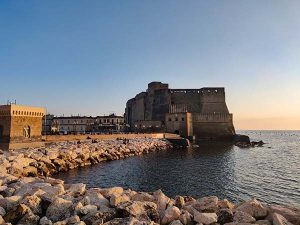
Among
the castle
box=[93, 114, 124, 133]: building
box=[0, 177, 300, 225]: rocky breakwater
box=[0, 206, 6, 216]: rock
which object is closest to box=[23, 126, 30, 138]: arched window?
box=[0, 177, 300, 225]: rocky breakwater

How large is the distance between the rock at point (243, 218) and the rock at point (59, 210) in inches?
166

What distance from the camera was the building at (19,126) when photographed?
77.6 feet

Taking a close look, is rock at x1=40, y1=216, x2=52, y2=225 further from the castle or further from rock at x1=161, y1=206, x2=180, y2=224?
the castle

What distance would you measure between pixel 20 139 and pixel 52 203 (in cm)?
1920

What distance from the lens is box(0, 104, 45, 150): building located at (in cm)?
2364

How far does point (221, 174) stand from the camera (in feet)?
72.4

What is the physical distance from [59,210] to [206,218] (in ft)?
12.4

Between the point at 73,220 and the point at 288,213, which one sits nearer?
the point at 73,220

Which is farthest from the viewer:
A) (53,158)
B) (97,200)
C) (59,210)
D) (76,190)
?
(53,158)

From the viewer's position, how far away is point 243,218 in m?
6.91

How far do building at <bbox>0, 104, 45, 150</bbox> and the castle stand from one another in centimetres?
3719

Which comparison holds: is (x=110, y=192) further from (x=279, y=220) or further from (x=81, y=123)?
(x=81, y=123)

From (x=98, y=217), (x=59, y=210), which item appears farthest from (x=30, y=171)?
(x=98, y=217)

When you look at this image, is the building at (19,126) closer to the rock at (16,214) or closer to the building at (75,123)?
the rock at (16,214)
